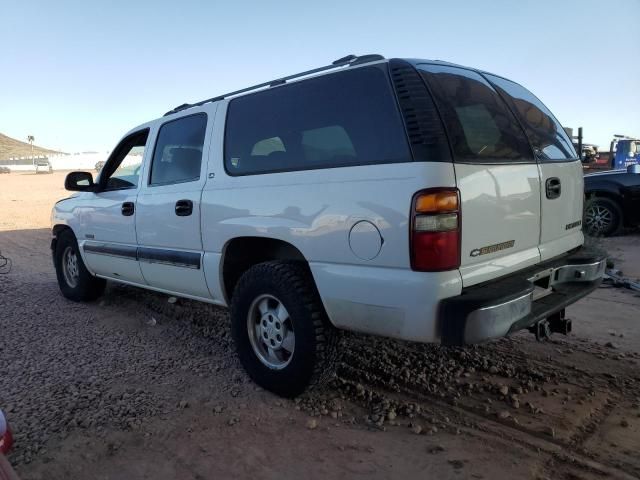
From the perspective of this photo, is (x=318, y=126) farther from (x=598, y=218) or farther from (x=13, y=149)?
(x=13, y=149)

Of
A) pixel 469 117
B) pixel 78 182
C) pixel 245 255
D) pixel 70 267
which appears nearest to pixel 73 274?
pixel 70 267

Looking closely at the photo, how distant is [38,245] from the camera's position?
998 centimetres

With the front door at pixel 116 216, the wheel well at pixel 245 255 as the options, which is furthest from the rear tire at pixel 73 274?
the wheel well at pixel 245 255

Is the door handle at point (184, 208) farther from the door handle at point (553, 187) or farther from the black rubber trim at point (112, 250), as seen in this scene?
the door handle at point (553, 187)

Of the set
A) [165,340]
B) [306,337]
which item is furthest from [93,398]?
[306,337]

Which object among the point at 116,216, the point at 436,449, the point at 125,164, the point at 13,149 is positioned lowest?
the point at 436,449

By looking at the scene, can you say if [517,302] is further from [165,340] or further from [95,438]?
[165,340]

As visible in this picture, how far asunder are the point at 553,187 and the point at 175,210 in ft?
8.68

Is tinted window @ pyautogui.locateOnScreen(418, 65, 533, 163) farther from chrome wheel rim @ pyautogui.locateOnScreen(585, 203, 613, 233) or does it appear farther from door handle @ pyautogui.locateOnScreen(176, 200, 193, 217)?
chrome wheel rim @ pyautogui.locateOnScreen(585, 203, 613, 233)

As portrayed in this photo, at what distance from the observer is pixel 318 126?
9.82 feet

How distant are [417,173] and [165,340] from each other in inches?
113

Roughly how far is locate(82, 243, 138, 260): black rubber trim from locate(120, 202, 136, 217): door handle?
292mm

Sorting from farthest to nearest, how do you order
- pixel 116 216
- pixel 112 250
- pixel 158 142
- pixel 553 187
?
pixel 112 250, pixel 116 216, pixel 158 142, pixel 553 187

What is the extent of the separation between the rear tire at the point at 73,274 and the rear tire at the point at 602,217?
7.97 m
